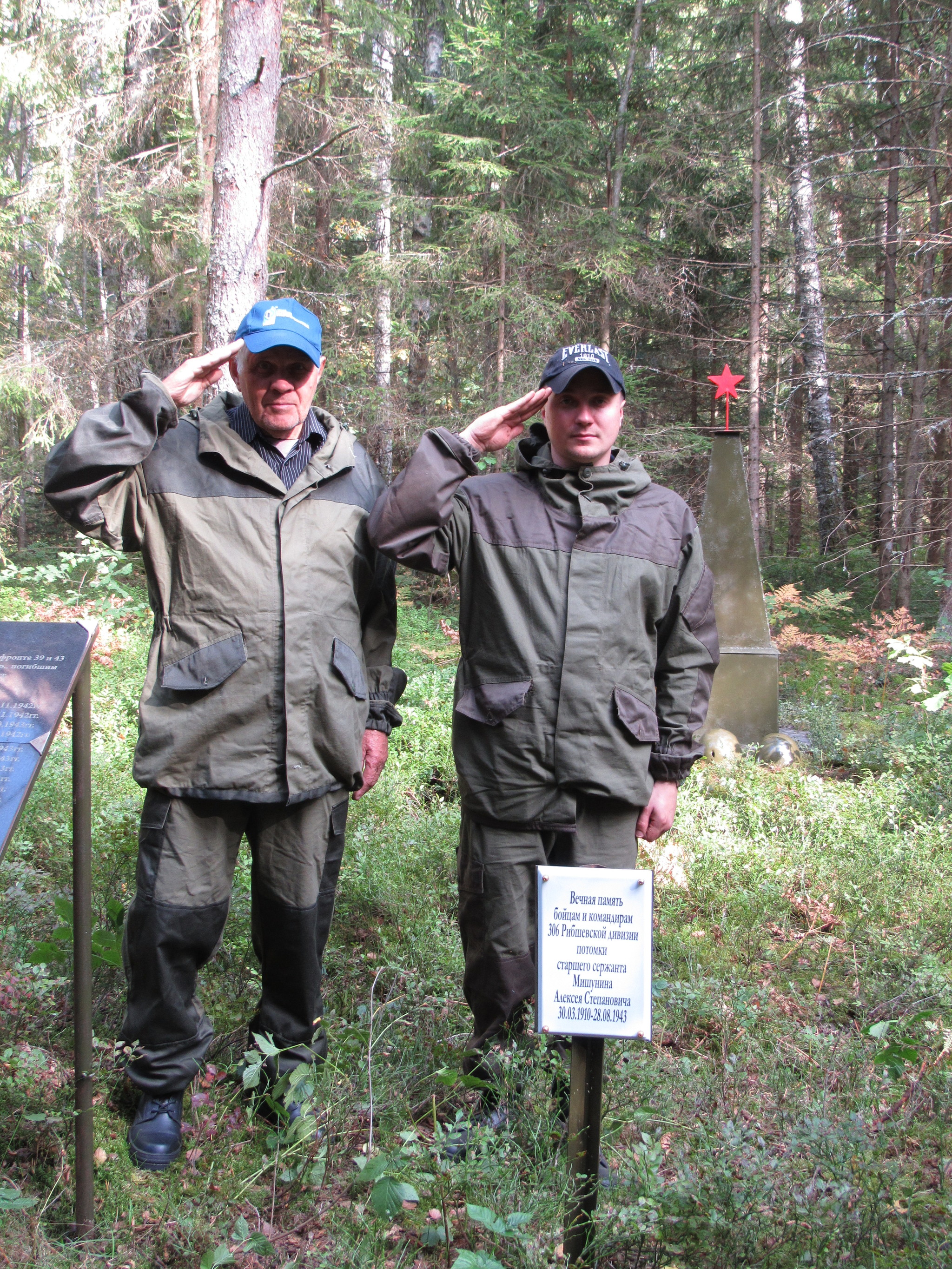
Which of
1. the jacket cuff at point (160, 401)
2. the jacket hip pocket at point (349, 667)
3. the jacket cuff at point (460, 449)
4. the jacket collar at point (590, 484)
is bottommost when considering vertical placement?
the jacket hip pocket at point (349, 667)

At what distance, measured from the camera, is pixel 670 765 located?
2.66m

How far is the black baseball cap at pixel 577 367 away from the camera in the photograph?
2.60m

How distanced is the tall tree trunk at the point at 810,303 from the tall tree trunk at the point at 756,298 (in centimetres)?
55

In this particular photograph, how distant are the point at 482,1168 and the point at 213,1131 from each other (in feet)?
2.76

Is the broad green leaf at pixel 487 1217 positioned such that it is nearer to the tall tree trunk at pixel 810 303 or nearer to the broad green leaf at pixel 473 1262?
the broad green leaf at pixel 473 1262

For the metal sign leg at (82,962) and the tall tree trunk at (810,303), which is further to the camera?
the tall tree trunk at (810,303)

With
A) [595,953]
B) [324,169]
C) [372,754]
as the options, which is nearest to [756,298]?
[324,169]

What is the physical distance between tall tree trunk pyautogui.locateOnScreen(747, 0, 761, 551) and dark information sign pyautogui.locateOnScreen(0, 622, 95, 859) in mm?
11626

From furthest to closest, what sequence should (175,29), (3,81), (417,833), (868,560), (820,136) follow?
(868,560) → (820,136) → (3,81) → (175,29) → (417,833)

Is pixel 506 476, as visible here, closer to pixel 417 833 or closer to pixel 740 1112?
pixel 740 1112

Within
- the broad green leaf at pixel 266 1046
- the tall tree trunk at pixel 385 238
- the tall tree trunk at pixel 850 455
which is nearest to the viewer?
the broad green leaf at pixel 266 1046

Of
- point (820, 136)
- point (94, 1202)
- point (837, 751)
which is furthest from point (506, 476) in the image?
point (820, 136)

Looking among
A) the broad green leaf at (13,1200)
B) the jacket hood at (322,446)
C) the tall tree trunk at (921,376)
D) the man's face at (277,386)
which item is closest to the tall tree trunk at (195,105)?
the jacket hood at (322,446)

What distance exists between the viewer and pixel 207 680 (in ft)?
8.01
